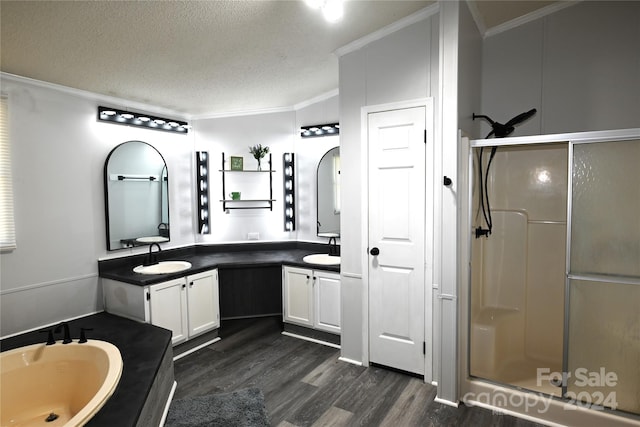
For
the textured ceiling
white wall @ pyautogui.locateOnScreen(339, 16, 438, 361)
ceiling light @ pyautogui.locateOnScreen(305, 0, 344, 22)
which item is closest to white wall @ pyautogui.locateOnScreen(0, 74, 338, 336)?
the textured ceiling

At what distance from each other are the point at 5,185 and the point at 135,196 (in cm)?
108

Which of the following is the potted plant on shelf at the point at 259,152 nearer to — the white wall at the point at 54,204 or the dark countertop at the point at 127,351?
the white wall at the point at 54,204

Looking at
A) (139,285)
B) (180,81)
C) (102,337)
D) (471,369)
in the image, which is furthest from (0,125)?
(471,369)

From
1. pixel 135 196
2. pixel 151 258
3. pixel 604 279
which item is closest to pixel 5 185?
pixel 135 196

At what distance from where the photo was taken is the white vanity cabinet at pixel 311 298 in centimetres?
343

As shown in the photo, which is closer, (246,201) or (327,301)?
(327,301)

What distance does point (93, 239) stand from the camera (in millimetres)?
3432

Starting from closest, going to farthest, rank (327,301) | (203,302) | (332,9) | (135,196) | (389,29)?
1. (332,9)
2. (389,29)
3. (327,301)
4. (203,302)
5. (135,196)

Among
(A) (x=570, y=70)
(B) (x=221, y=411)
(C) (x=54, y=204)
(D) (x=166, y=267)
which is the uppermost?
(A) (x=570, y=70)

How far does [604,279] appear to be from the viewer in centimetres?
217

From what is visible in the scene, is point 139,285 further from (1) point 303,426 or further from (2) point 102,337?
(1) point 303,426

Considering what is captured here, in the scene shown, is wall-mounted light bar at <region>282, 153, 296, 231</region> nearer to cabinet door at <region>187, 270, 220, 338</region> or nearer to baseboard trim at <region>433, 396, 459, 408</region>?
cabinet door at <region>187, 270, 220, 338</region>

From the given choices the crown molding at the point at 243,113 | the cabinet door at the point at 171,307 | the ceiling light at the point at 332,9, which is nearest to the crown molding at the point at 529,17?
the ceiling light at the point at 332,9

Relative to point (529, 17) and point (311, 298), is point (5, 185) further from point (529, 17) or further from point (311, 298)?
point (529, 17)
